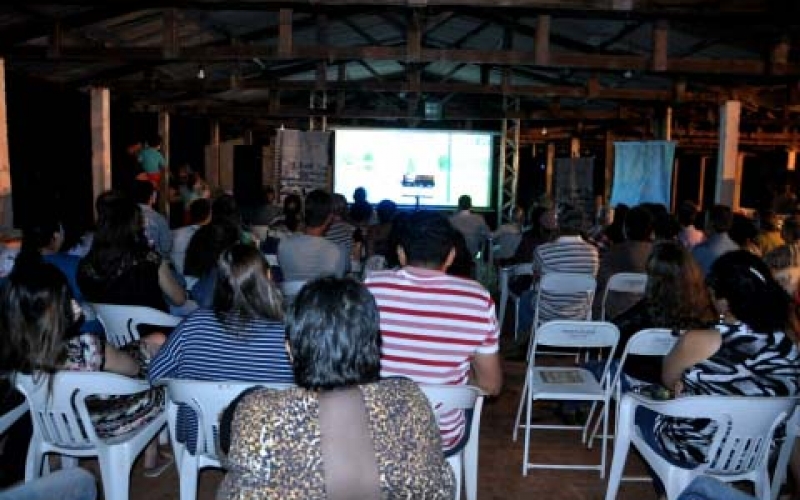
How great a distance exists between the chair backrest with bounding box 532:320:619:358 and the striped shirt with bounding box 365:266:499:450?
3.19 feet

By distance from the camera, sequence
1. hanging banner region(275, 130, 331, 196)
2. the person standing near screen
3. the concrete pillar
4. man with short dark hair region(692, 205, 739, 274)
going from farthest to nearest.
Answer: hanging banner region(275, 130, 331, 196)
the person standing near screen
the concrete pillar
man with short dark hair region(692, 205, 739, 274)

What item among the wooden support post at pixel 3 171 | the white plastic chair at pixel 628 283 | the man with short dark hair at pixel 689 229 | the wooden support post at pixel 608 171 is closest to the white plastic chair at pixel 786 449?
the white plastic chair at pixel 628 283

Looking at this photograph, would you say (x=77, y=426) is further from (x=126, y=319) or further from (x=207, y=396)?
(x=126, y=319)

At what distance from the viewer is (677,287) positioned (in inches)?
131

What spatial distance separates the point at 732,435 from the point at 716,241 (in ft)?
9.28

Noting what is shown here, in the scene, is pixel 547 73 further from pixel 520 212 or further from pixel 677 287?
pixel 677 287

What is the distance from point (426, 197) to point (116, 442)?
32.9 feet

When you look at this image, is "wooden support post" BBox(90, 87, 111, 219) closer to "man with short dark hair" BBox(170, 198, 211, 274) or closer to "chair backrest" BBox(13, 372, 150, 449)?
"man with short dark hair" BBox(170, 198, 211, 274)

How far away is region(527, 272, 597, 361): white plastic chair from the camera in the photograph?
5027 mm

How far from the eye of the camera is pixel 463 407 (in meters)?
2.62

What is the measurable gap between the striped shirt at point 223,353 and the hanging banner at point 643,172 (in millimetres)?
7536

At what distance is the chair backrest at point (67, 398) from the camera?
8.53ft

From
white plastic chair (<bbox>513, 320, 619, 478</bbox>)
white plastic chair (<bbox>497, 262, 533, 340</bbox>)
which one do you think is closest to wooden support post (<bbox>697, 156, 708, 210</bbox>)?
white plastic chair (<bbox>497, 262, 533, 340</bbox>)

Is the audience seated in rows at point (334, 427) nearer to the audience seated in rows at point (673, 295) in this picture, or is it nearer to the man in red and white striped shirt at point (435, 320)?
the man in red and white striped shirt at point (435, 320)
